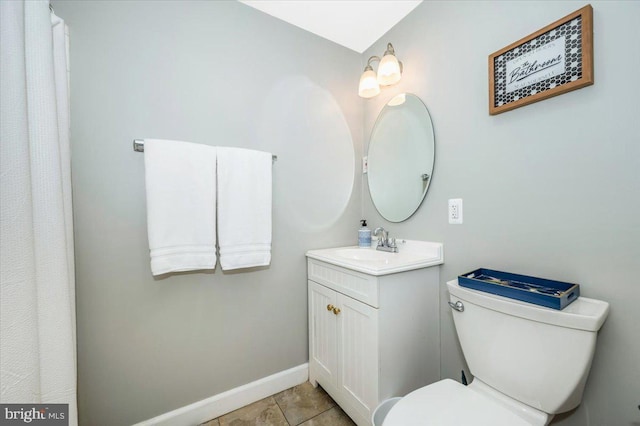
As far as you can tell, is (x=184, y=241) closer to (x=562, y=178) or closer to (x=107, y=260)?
(x=107, y=260)

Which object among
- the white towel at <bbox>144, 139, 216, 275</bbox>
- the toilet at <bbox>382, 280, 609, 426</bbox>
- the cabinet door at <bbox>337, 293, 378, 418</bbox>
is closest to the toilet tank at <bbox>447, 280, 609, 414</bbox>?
the toilet at <bbox>382, 280, 609, 426</bbox>

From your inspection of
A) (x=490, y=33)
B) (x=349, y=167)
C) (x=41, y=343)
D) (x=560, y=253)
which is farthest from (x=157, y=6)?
(x=560, y=253)

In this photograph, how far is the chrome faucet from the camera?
145 cm

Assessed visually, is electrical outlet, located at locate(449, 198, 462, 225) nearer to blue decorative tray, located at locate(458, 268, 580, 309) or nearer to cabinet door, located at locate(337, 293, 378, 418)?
blue decorative tray, located at locate(458, 268, 580, 309)

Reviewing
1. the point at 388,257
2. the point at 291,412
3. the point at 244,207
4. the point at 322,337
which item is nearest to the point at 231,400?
the point at 291,412

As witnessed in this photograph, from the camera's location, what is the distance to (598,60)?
0.80 meters

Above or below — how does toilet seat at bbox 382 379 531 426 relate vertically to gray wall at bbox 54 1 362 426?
below

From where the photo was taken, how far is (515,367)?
2.65 ft

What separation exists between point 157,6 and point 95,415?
190 cm

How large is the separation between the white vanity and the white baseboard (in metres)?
0.20

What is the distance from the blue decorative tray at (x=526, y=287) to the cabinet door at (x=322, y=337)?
663mm

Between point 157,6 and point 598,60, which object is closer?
point 598,60

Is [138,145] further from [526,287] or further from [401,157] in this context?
[526,287]

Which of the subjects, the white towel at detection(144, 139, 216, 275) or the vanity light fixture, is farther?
the vanity light fixture
